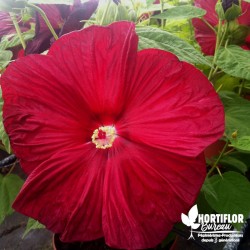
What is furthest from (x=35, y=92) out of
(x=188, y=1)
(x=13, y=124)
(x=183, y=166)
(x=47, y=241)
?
(x=47, y=241)

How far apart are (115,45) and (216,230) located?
13.0 inches

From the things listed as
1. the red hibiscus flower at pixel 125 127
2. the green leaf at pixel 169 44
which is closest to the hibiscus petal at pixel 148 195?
the red hibiscus flower at pixel 125 127

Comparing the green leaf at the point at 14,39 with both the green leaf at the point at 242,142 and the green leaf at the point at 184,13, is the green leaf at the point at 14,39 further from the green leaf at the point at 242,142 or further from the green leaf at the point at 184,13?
the green leaf at the point at 242,142

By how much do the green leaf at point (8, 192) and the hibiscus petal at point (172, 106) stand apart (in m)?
0.31

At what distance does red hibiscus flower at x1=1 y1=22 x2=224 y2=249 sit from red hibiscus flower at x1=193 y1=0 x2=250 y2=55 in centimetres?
24

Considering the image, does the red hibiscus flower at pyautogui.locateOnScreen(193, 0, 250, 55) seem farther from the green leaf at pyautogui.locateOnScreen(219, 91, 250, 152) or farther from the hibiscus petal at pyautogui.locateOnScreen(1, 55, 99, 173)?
the hibiscus petal at pyautogui.locateOnScreen(1, 55, 99, 173)

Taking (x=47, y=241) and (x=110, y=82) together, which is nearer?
(x=110, y=82)

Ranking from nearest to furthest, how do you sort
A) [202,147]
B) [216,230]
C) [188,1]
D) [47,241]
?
[202,147] < [216,230] < [188,1] < [47,241]

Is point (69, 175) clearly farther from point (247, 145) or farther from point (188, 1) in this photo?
point (188, 1)

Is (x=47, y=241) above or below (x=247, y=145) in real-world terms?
below

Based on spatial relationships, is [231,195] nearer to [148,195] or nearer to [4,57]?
[148,195]

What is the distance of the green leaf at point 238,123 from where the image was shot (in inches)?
16.3

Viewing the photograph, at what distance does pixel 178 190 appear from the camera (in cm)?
29

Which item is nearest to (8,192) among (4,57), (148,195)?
(4,57)
